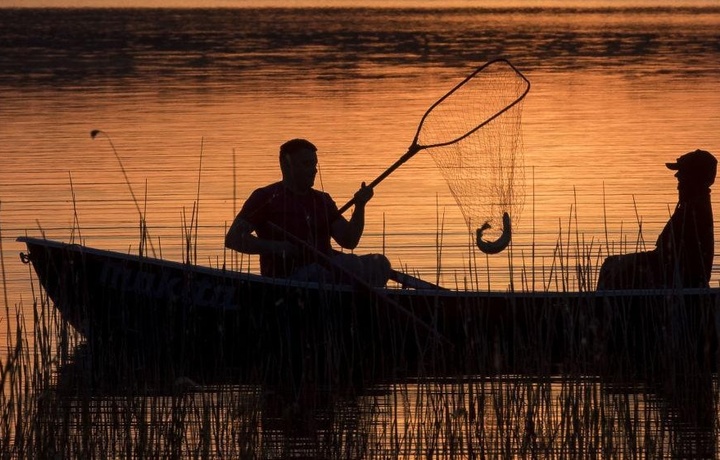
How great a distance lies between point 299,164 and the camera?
1078 cm

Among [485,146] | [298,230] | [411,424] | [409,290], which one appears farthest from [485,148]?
[411,424]

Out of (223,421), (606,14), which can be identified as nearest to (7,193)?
(223,421)

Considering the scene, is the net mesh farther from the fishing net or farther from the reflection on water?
the reflection on water

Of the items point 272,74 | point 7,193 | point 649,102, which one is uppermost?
point 272,74

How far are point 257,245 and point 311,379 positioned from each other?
117 centimetres

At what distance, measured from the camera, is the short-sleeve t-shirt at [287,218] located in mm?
10922

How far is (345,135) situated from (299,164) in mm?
16001

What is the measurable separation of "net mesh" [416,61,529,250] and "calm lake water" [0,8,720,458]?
35 cm

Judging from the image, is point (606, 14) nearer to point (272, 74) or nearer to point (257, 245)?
point (272, 74)

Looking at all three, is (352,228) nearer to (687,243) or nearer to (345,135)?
(687,243)

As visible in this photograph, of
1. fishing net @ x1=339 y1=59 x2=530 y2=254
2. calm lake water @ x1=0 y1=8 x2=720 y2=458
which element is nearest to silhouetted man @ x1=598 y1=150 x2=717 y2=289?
calm lake water @ x1=0 y1=8 x2=720 y2=458

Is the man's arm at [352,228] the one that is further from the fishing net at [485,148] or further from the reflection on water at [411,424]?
the reflection on water at [411,424]

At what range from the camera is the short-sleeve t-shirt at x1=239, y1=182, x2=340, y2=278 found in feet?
35.8

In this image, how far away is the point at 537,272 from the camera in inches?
550
